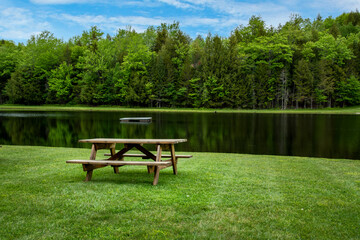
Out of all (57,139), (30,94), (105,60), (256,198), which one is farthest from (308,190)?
(30,94)

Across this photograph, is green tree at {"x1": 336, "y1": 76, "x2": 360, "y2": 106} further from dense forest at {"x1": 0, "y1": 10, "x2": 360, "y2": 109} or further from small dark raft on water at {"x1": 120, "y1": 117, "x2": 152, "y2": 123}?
small dark raft on water at {"x1": 120, "y1": 117, "x2": 152, "y2": 123}

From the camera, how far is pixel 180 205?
5.27 meters

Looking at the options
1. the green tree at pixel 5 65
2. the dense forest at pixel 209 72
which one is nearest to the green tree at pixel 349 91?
the dense forest at pixel 209 72

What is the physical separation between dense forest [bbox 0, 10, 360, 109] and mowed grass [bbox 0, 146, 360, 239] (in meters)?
62.5

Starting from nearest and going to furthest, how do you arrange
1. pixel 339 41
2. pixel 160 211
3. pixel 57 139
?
pixel 160 211 → pixel 57 139 → pixel 339 41

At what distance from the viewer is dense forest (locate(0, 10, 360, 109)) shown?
69688 millimetres

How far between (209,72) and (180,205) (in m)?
68.3

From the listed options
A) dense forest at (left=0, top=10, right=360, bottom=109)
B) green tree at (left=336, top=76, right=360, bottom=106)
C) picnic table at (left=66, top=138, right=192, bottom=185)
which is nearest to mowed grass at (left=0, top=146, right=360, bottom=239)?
picnic table at (left=66, top=138, right=192, bottom=185)

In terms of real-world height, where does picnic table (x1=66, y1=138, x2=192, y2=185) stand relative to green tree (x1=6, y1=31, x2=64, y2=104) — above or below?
below

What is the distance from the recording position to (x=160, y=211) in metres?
4.98

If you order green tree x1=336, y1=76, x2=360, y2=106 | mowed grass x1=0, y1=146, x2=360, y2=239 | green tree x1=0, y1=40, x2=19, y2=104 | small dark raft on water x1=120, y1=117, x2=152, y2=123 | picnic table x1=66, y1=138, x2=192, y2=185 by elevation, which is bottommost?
small dark raft on water x1=120, y1=117, x2=152, y2=123

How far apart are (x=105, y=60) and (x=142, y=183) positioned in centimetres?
7954

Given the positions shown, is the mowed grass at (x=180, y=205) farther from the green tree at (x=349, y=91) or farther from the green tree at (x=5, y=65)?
the green tree at (x=5, y=65)

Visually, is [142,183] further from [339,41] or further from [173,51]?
[339,41]
